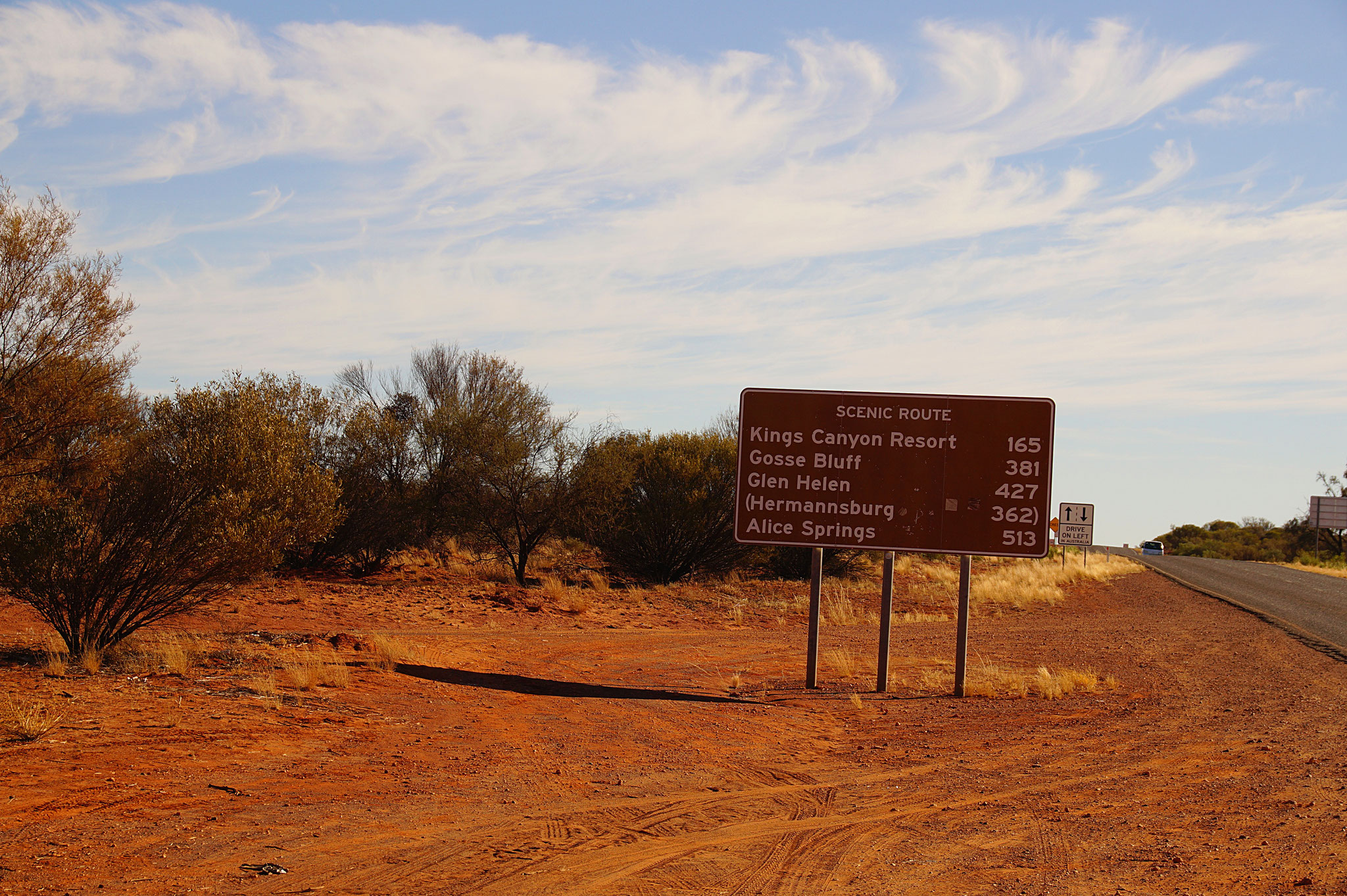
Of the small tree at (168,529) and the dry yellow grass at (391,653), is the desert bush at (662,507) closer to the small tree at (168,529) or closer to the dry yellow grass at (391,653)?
the dry yellow grass at (391,653)

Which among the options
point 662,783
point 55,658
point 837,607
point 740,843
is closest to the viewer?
point 740,843

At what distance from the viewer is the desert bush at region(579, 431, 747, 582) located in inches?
1126

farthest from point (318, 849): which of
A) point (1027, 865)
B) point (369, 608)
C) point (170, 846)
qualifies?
point (369, 608)

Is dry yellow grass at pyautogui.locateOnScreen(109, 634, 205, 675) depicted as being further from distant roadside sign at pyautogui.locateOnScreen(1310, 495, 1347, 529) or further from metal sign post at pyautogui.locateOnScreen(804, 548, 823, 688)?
distant roadside sign at pyautogui.locateOnScreen(1310, 495, 1347, 529)

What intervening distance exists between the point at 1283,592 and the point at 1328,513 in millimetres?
62654

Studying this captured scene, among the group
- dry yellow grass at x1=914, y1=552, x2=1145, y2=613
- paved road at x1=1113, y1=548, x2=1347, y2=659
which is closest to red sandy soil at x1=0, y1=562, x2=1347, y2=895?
paved road at x1=1113, y1=548, x2=1347, y2=659

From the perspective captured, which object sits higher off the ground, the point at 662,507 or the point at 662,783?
the point at 662,507

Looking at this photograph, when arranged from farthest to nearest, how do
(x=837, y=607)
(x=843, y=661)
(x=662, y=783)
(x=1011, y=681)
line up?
(x=837, y=607) < (x=843, y=661) < (x=1011, y=681) < (x=662, y=783)

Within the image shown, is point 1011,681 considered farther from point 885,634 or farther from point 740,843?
point 740,843

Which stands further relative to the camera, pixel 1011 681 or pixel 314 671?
pixel 1011 681

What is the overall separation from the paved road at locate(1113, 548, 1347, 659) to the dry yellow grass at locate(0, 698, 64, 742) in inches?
687

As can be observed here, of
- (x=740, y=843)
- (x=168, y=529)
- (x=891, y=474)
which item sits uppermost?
(x=891, y=474)

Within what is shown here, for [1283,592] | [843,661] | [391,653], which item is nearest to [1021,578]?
[1283,592]

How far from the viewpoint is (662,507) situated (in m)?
28.9
